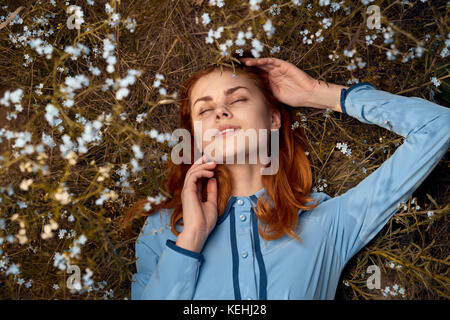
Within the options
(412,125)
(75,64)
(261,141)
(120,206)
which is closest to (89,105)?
(75,64)

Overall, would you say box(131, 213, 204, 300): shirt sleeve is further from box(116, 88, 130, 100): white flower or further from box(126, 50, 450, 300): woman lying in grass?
box(116, 88, 130, 100): white flower

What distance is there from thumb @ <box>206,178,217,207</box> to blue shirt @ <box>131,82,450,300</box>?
9cm

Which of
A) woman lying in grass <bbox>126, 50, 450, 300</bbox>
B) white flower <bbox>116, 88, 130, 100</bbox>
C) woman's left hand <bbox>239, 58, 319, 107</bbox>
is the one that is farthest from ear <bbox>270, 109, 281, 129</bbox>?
white flower <bbox>116, 88, 130, 100</bbox>

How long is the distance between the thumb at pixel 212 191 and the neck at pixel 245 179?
0.10 metres

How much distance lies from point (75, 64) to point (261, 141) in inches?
53.7

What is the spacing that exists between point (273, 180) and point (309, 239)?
360 mm

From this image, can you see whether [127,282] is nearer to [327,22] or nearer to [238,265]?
[238,265]

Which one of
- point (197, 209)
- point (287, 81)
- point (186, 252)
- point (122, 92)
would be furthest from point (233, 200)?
point (122, 92)

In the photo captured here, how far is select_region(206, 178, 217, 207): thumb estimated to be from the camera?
Result: 1.95 meters

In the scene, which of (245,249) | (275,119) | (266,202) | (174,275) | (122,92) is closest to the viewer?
(122,92)

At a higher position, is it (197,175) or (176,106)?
(176,106)

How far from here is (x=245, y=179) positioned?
1.99 metres

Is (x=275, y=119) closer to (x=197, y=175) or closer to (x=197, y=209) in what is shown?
(x=197, y=175)

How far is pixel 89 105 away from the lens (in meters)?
2.21
